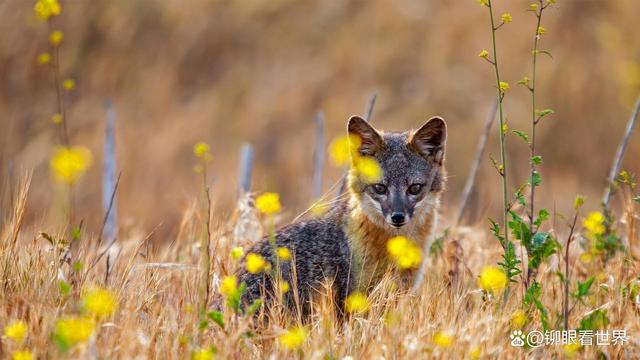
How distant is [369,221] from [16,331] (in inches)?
120

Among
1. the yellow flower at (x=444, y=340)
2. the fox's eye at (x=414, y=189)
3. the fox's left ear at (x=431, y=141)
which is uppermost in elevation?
the fox's left ear at (x=431, y=141)

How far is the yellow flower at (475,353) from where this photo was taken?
4.62m

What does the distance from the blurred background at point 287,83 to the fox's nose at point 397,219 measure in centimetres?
752

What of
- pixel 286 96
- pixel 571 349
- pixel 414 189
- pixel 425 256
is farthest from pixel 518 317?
pixel 286 96

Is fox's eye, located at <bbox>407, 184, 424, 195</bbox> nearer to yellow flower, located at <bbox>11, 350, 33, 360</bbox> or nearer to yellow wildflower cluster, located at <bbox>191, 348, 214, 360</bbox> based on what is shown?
yellow wildflower cluster, located at <bbox>191, 348, 214, 360</bbox>

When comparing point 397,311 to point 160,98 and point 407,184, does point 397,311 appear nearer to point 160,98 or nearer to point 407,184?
point 407,184

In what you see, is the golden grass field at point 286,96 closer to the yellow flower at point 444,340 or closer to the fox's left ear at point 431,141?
the fox's left ear at point 431,141

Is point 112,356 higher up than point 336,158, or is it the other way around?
point 336,158

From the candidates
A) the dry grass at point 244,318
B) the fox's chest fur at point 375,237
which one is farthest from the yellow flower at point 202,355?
the fox's chest fur at point 375,237

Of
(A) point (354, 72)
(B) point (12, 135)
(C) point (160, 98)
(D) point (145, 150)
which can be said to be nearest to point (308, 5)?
(A) point (354, 72)

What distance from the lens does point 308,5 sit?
19312 mm

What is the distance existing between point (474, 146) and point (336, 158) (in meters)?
11.1

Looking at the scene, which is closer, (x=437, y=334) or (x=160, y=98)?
(x=437, y=334)

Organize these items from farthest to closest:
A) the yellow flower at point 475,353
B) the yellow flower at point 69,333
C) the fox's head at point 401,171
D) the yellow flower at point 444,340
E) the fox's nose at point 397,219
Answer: the fox's head at point 401,171 → the fox's nose at point 397,219 → the yellow flower at point 475,353 → the yellow flower at point 444,340 → the yellow flower at point 69,333
